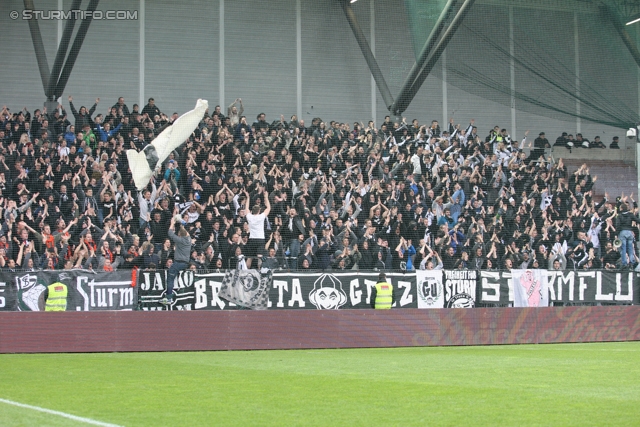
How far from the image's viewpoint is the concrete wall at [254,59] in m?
28.0

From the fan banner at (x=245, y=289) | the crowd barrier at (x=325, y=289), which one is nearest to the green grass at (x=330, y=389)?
the crowd barrier at (x=325, y=289)

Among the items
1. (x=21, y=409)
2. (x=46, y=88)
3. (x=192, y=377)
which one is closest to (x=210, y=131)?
(x=46, y=88)

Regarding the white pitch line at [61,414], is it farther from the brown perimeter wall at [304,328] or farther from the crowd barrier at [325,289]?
the crowd barrier at [325,289]

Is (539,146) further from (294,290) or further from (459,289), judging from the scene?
(294,290)

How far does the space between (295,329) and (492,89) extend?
11349 millimetres

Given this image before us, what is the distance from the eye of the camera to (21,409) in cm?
791

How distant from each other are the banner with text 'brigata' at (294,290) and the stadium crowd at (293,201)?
739mm

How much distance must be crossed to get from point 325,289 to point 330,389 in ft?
33.3

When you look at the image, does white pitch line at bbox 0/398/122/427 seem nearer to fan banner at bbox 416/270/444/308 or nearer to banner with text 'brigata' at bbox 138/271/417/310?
banner with text 'brigata' at bbox 138/271/417/310

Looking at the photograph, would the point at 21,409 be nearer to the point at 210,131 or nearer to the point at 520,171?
the point at 210,131

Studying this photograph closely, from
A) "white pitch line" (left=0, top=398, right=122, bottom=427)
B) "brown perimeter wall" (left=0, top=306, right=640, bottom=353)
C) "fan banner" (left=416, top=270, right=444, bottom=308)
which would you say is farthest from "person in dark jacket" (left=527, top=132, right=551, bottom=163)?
"white pitch line" (left=0, top=398, right=122, bottom=427)

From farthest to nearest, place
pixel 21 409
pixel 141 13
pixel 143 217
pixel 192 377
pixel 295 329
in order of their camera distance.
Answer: pixel 141 13 → pixel 143 217 → pixel 295 329 → pixel 192 377 → pixel 21 409

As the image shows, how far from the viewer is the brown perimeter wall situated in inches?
686

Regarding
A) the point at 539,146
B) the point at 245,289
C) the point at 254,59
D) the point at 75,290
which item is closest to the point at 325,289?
the point at 245,289
